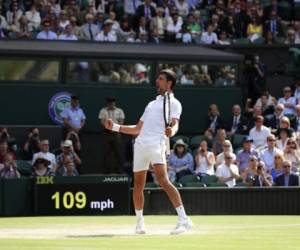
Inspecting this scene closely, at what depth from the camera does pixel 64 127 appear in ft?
79.8

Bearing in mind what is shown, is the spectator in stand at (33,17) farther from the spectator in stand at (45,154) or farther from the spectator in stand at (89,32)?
the spectator in stand at (45,154)

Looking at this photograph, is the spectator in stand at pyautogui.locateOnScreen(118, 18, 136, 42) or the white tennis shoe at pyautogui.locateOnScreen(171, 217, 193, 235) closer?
the white tennis shoe at pyautogui.locateOnScreen(171, 217, 193, 235)

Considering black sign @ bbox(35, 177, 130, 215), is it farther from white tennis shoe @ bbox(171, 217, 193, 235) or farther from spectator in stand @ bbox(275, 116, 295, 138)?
white tennis shoe @ bbox(171, 217, 193, 235)

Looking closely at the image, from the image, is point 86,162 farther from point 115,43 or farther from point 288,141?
point 288,141

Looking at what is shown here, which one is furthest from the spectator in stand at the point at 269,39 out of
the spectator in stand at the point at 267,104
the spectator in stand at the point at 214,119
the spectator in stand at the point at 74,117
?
the spectator in stand at the point at 74,117

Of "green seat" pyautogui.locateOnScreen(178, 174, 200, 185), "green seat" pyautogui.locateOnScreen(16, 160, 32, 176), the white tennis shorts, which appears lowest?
"green seat" pyautogui.locateOnScreen(178, 174, 200, 185)

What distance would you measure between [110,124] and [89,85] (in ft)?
41.2

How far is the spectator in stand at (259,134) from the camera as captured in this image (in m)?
23.1

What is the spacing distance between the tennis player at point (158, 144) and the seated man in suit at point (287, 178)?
699 centimetres

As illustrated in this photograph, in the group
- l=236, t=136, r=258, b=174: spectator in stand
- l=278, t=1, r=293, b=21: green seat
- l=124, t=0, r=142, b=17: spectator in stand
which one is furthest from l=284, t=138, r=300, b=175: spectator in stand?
l=278, t=1, r=293, b=21: green seat

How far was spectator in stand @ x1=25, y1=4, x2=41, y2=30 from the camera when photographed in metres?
26.5

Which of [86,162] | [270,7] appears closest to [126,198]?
[86,162]

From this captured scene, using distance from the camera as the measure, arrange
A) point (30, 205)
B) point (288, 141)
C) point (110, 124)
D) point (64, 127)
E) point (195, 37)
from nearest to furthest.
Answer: point (110, 124) < point (30, 205) < point (288, 141) < point (64, 127) < point (195, 37)

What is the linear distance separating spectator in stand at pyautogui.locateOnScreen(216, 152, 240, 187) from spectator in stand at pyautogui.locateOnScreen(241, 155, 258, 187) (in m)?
0.18
